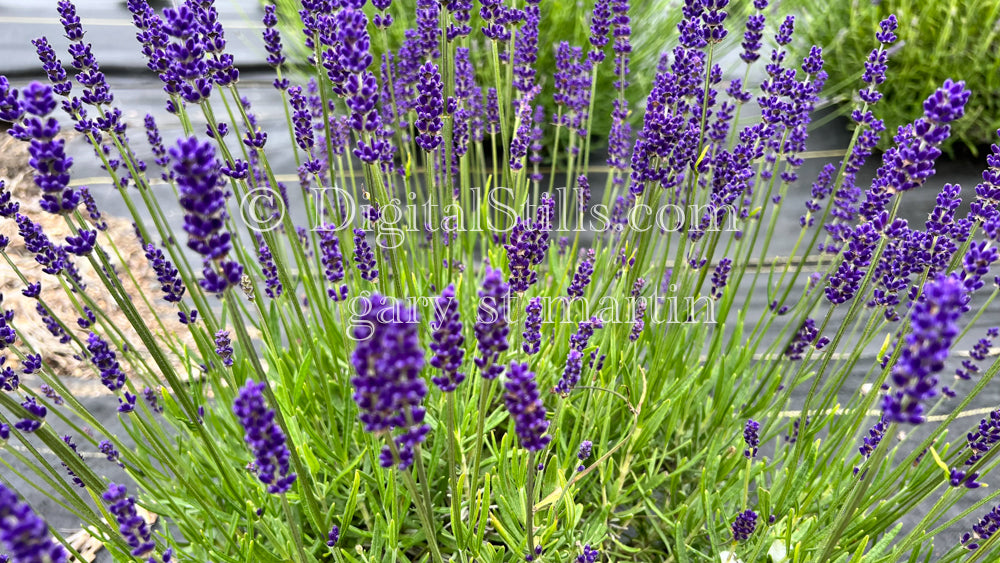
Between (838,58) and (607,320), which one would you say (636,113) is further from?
(607,320)

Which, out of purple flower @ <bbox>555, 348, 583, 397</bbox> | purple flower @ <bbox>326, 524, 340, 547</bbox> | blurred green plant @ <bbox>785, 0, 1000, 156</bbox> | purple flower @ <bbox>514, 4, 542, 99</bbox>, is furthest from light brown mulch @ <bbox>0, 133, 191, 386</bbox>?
blurred green plant @ <bbox>785, 0, 1000, 156</bbox>

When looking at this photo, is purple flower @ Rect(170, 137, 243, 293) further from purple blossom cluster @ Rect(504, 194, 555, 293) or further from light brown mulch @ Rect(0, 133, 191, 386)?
light brown mulch @ Rect(0, 133, 191, 386)

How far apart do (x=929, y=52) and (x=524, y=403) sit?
386 cm

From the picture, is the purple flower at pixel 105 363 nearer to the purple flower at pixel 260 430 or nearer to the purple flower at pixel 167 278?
the purple flower at pixel 167 278

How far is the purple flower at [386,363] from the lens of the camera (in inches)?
23.4

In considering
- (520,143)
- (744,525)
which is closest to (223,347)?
(520,143)

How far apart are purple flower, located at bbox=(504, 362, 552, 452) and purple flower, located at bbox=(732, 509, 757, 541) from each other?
2.50ft

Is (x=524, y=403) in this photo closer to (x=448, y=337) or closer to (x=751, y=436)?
(x=448, y=337)

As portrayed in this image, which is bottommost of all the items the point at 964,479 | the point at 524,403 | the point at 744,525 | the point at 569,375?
the point at 744,525

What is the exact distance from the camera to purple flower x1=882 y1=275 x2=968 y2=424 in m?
0.62

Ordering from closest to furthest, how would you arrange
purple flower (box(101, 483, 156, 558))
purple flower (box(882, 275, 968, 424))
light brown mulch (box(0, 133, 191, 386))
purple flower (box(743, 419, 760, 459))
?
purple flower (box(882, 275, 968, 424)) < purple flower (box(101, 483, 156, 558)) < purple flower (box(743, 419, 760, 459)) < light brown mulch (box(0, 133, 191, 386))

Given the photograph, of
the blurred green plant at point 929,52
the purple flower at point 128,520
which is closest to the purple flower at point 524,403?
the purple flower at point 128,520

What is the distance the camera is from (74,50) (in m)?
1.21

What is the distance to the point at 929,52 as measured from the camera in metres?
3.47
